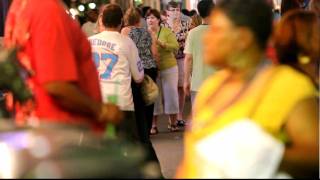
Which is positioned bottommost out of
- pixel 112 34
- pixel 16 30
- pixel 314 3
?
pixel 112 34

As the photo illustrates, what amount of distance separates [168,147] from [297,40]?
5.94 m

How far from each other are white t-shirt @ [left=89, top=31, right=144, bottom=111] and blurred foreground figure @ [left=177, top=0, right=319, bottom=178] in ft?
12.5

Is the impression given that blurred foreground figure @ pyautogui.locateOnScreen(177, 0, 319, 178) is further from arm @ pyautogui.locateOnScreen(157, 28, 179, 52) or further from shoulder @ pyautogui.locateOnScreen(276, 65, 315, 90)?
arm @ pyautogui.locateOnScreen(157, 28, 179, 52)

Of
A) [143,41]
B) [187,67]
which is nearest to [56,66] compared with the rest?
[187,67]

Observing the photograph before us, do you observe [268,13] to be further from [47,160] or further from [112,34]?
[112,34]

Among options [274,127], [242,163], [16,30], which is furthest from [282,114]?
[16,30]

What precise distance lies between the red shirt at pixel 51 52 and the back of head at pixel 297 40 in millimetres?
972

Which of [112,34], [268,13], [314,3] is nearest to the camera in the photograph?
[268,13]

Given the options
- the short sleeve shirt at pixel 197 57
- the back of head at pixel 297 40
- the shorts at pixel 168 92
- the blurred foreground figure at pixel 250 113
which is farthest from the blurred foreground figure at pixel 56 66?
the shorts at pixel 168 92

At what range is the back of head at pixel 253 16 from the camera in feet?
10.3

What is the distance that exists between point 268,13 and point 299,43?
0.82m

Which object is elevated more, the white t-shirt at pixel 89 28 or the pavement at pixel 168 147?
the white t-shirt at pixel 89 28

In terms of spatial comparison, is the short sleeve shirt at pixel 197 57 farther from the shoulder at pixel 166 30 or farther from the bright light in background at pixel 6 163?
the bright light in background at pixel 6 163

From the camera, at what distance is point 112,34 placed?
7.20 meters
